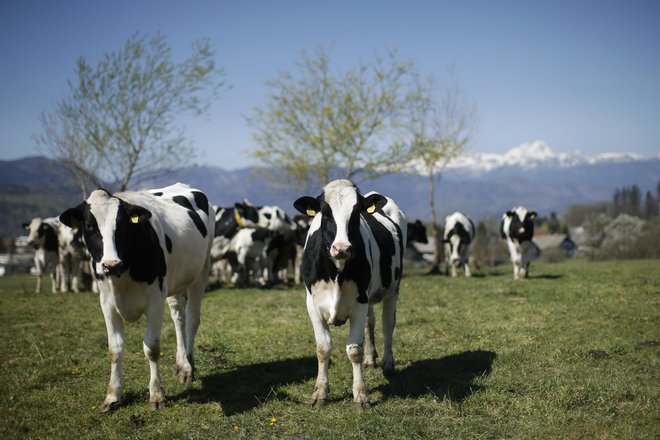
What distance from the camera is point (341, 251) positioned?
6.93 meters

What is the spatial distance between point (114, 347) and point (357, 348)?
3.06 m

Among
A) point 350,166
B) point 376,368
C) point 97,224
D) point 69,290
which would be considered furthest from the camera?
point 350,166

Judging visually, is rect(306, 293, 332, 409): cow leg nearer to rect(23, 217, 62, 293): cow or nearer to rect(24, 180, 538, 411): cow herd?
rect(24, 180, 538, 411): cow herd

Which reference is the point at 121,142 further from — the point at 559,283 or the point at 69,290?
the point at 559,283

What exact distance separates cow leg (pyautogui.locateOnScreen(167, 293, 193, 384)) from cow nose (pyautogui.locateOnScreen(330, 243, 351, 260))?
342 cm

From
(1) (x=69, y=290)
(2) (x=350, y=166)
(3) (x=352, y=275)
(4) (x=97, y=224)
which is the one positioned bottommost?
(1) (x=69, y=290)

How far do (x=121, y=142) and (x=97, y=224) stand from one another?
22105mm

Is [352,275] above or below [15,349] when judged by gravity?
above

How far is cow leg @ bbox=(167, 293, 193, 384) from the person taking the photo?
29.5 feet

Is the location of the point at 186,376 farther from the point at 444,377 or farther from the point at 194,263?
the point at 444,377

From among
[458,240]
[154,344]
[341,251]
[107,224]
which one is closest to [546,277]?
[458,240]

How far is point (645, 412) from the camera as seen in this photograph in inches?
263

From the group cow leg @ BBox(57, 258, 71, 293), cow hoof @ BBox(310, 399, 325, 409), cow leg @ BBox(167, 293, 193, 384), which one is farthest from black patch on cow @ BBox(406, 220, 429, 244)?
cow hoof @ BBox(310, 399, 325, 409)

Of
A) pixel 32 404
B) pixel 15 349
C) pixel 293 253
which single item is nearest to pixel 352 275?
pixel 32 404
